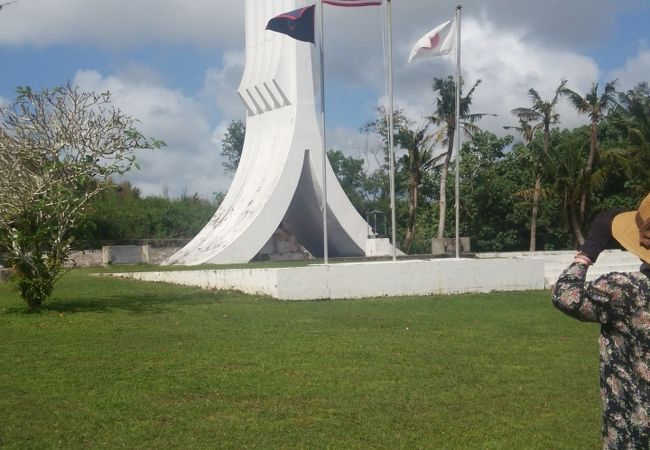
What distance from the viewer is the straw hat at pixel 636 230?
2850mm

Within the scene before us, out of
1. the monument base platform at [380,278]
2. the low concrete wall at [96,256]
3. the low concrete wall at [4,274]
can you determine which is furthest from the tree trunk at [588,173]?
the low concrete wall at [4,274]

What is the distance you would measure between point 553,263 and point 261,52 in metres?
10.6

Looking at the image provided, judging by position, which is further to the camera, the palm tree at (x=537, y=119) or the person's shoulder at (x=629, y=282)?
the palm tree at (x=537, y=119)

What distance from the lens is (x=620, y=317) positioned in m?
3.00

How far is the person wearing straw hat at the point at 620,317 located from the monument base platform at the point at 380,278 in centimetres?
980

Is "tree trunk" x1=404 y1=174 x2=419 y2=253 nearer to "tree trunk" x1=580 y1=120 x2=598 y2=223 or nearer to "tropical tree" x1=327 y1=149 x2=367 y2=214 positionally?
"tree trunk" x1=580 y1=120 x2=598 y2=223

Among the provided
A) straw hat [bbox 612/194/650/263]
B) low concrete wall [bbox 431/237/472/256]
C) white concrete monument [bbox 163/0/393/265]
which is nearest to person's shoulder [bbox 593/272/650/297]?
straw hat [bbox 612/194/650/263]

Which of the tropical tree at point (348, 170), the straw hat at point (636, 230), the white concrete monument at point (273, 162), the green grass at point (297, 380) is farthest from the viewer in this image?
the tropical tree at point (348, 170)

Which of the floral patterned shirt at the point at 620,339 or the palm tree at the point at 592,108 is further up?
the palm tree at the point at 592,108

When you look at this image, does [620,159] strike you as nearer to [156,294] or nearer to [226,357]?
[156,294]

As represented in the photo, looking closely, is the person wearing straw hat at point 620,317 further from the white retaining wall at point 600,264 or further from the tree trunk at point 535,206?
the tree trunk at point 535,206

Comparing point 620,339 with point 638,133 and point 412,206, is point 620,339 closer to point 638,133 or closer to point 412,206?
point 638,133

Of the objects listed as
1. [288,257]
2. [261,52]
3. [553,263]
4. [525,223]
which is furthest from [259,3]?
[525,223]

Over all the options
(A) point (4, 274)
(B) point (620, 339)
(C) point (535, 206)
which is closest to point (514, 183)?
(C) point (535, 206)
